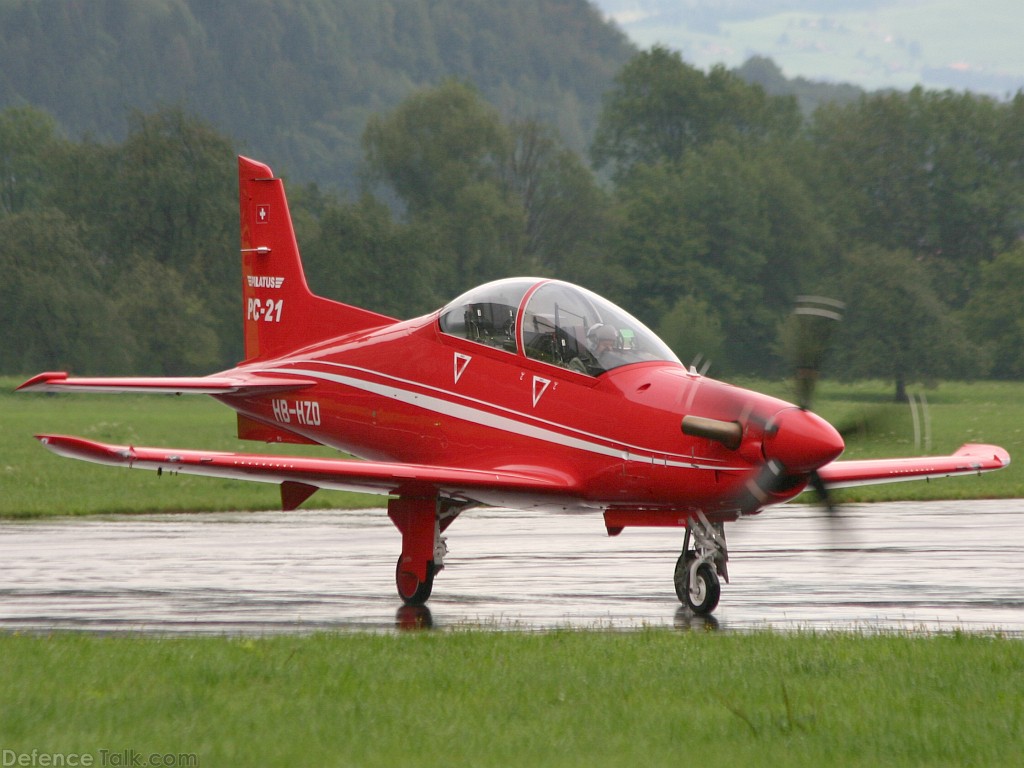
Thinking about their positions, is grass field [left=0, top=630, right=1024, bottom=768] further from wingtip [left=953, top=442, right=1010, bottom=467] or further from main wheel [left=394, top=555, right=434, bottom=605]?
wingtip [left=953, top=442, right=1010, bottom=467]

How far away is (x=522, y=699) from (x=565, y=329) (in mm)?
5070

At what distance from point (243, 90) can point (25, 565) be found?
15336 centimetres

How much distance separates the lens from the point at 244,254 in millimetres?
16578

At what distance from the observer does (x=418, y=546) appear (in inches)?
480

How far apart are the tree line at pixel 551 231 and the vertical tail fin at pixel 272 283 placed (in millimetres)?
47643

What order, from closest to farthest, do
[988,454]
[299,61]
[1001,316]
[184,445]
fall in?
[988,454], [184,445], [1001,316], [299,61]

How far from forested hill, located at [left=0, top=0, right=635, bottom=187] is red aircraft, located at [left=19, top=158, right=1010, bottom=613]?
375 feet

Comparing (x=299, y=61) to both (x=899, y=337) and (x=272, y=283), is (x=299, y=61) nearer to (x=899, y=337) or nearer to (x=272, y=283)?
(x=899, y=337)

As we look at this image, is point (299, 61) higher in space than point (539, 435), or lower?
lower

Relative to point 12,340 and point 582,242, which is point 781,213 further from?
point 12,340

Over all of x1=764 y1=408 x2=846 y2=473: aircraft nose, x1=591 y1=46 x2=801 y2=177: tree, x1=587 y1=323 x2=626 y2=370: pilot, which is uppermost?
x1=587 y1=323 x2=626 y2=370: pilot

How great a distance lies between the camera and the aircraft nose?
10047mm

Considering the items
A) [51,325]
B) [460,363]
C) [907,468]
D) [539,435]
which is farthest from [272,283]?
[51,325]

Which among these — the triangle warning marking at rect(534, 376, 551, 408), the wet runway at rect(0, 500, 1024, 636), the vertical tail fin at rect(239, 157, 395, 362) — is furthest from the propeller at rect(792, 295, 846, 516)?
the vertical tail fin at rect(239, 157, 395, 362)
